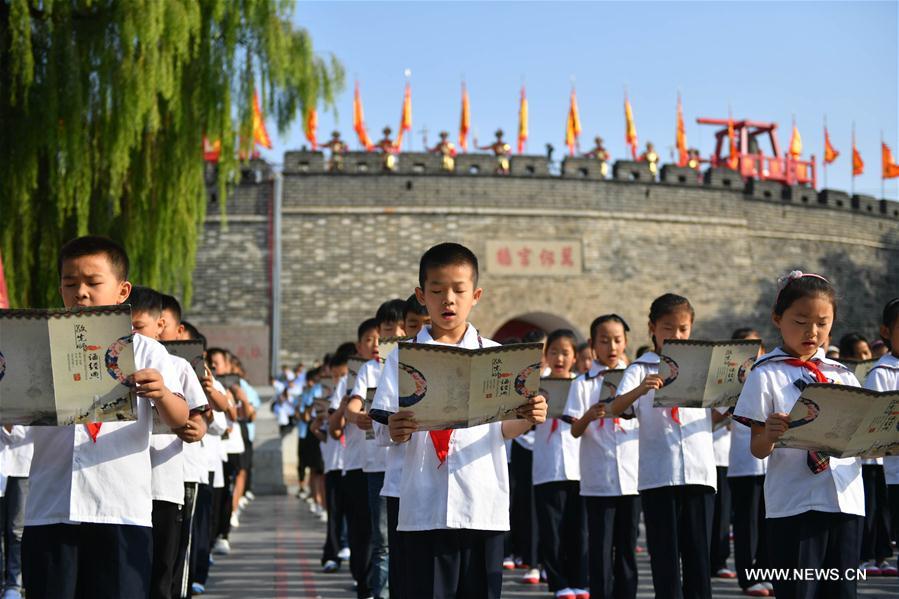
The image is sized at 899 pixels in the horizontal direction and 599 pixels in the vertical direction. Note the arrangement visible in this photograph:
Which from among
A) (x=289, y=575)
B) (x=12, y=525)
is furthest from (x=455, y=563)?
(x=289, y=575)

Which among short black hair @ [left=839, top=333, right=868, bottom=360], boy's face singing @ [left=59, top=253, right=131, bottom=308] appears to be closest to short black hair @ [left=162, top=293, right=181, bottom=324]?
boy's face singing @ [left=59, top=253, right=131, bottom=308]

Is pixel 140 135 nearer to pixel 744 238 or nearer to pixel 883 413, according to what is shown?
pixel 883 413

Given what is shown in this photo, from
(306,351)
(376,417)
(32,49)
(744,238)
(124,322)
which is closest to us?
(124,322)

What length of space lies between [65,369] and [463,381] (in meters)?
1.14

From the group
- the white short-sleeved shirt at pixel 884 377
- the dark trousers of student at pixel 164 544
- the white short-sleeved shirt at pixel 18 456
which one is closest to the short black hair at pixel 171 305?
the white short-sleeved shirt at pixel 18 456

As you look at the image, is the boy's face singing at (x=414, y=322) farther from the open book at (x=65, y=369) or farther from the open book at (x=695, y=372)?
the open book at (x=65, y=369)

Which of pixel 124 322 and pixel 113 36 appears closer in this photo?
pixel 124 322

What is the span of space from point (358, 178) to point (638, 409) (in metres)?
20.5

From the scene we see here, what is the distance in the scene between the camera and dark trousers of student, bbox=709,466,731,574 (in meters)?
6.96

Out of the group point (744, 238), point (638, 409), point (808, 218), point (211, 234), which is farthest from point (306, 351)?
point (638, 409)

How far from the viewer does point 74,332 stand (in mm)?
3057

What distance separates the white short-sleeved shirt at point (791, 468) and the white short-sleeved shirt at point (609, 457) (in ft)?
5.49

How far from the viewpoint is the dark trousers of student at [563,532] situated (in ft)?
20.5

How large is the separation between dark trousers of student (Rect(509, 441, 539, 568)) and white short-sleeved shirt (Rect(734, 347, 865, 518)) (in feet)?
12.9
